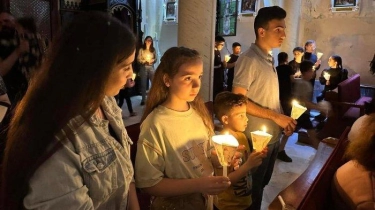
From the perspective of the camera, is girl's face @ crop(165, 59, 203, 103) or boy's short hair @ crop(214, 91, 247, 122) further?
boy's short hair @ crop(214, 91, 247, 122)

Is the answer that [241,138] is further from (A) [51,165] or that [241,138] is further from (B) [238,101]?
(A) [51,165]

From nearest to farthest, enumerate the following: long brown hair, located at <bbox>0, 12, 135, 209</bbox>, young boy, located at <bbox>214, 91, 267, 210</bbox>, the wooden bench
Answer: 1. long brown hair, located at <bbox>0, 12, 135, 209</bbox>
2. the wooden bench
3. young boy, located at <bbox>214, 91, 267, 210</bbox>

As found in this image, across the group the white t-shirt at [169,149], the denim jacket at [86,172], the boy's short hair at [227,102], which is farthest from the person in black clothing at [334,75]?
the denim jacket at [86,172]

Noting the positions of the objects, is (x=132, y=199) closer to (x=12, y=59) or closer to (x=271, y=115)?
(x=271, y=115)

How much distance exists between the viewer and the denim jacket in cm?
97

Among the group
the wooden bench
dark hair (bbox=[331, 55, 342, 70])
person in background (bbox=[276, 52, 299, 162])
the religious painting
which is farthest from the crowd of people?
the religious painting

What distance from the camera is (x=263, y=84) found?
2.65 meters

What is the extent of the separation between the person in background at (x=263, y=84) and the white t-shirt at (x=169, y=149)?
928 mm

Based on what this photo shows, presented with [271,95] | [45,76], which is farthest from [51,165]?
[271,95]

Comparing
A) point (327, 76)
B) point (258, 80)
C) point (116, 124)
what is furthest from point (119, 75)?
point (327, 76)

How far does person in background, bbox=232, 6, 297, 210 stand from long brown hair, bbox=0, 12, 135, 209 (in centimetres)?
166

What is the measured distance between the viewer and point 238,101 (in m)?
2.24

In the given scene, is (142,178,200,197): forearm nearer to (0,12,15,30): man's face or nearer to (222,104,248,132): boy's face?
(222,104,248,132): boy's face

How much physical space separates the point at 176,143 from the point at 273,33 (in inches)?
57.7
